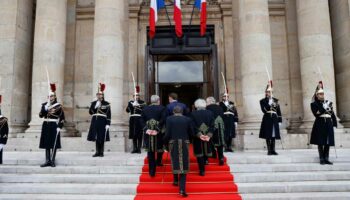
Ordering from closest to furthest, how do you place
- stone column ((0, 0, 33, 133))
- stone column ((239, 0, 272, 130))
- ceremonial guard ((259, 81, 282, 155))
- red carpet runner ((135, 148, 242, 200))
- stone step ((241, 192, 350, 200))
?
stone step ((241, 192, 350, 200)), red carpet runner ((135, 148, 242, 200)), ceremonial guard ((259, 81, 282, 155)), stone column ((239, 0, 272, 130)), stone column ((0, 0, 33, 133))

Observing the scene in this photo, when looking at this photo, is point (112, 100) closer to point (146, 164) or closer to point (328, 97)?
point (146, 164)

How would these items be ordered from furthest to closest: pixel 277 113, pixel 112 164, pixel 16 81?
pixel 16 81
pixel 277 113
pixel 112 164

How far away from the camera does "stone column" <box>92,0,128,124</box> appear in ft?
37.1

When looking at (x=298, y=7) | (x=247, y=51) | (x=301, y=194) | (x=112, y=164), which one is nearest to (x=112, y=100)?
(x=112, y=164)

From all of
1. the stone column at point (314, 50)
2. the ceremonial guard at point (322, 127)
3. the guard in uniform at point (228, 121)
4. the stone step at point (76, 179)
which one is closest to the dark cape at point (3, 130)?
the stone step at point (76, 179)

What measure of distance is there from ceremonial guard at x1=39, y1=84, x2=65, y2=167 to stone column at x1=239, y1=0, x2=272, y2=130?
20.7 ft

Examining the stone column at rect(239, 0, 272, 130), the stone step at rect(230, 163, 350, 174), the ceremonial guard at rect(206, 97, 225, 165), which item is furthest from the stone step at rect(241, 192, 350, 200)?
the stone column at rect(239, 0, 272, 130)

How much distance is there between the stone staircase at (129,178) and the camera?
6125 millimetres

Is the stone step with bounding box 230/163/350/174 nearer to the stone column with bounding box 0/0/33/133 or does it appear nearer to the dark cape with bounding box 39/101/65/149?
the dark cape with bounding box 39/101/65/149

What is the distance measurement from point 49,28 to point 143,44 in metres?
4.01

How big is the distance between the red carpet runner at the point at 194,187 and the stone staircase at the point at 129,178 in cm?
17

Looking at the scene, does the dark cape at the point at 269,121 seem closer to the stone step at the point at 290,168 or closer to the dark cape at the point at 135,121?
the stone step at the point at 290,168

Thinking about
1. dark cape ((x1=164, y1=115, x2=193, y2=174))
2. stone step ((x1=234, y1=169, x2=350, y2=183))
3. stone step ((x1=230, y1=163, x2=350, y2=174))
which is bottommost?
stone step ((x1=234, y1=169, x2=350, y2=183))

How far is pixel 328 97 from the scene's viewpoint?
11.1 metres
